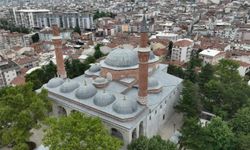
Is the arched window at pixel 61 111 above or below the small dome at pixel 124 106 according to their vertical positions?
below

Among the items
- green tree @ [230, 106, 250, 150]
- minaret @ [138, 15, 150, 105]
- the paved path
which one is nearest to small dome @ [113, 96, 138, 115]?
minaret @ [138, 15, 150, 105]

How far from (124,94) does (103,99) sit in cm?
351

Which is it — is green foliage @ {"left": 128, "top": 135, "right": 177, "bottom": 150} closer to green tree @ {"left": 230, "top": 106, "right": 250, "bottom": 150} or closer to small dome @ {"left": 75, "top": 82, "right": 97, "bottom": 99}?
green tree @ {"left": 230, "top": 106, "right": 250, "bottom": 150}

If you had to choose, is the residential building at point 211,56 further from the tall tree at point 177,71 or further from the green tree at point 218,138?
the green tree at point 218,138

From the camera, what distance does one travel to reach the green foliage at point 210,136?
19297 mm

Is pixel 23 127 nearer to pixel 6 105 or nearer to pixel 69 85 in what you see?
pixel 6 105

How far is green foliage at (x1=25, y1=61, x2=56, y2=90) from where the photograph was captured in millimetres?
32047

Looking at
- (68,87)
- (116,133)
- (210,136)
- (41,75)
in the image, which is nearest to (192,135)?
(210,136)

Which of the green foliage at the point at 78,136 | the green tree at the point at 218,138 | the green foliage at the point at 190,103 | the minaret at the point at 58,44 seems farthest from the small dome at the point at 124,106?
the minaret at the point at 58,44

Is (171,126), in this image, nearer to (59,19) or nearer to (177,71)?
(177,71)

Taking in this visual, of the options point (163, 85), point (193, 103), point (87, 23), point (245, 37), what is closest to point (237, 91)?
point (193, 103)

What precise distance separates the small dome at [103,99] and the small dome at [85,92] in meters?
1.18

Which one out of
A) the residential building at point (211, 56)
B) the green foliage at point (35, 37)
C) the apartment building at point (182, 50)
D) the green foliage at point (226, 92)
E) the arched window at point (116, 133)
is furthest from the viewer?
the green foliage at point (35, 37)

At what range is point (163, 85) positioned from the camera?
1079 inches
